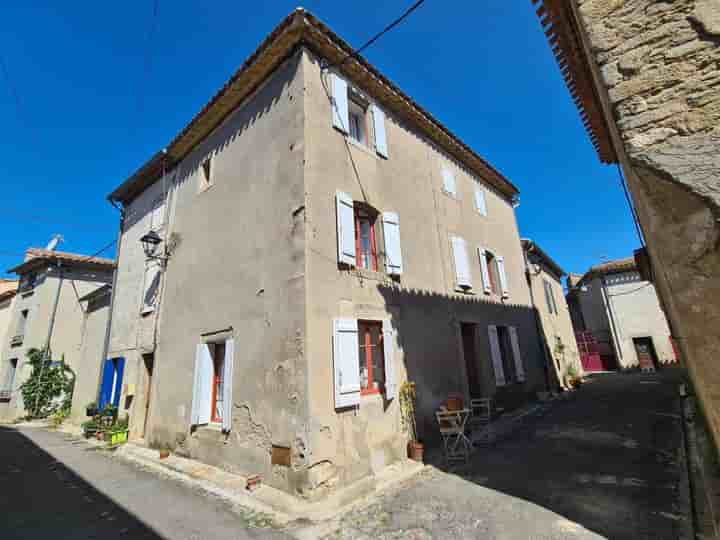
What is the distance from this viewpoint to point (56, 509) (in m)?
4.25

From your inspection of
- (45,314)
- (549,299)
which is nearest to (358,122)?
(549,299)

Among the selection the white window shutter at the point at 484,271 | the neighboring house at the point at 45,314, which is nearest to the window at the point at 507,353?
the white window shutter at the point at 484,271

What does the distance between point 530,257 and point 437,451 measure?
10.4 metres

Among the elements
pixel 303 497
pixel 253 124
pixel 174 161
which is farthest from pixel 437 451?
pixel 174 161

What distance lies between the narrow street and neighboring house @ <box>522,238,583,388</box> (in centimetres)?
643

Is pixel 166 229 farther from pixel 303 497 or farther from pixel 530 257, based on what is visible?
pixel 530 257

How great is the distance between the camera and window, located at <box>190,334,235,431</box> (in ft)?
18.7

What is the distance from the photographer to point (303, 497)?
4.09 m

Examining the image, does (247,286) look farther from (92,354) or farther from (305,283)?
(92,354)

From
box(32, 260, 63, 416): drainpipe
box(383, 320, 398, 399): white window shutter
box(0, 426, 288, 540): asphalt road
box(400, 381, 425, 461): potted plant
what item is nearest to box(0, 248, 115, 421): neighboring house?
box(32, 260, 63, 416): drainpipe

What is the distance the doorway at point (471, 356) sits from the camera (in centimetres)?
802

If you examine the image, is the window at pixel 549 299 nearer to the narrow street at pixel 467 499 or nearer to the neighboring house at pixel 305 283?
the neighboring house at pixel 305 283

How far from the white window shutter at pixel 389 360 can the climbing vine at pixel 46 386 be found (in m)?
14.2

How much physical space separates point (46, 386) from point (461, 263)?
1668 centimetres
